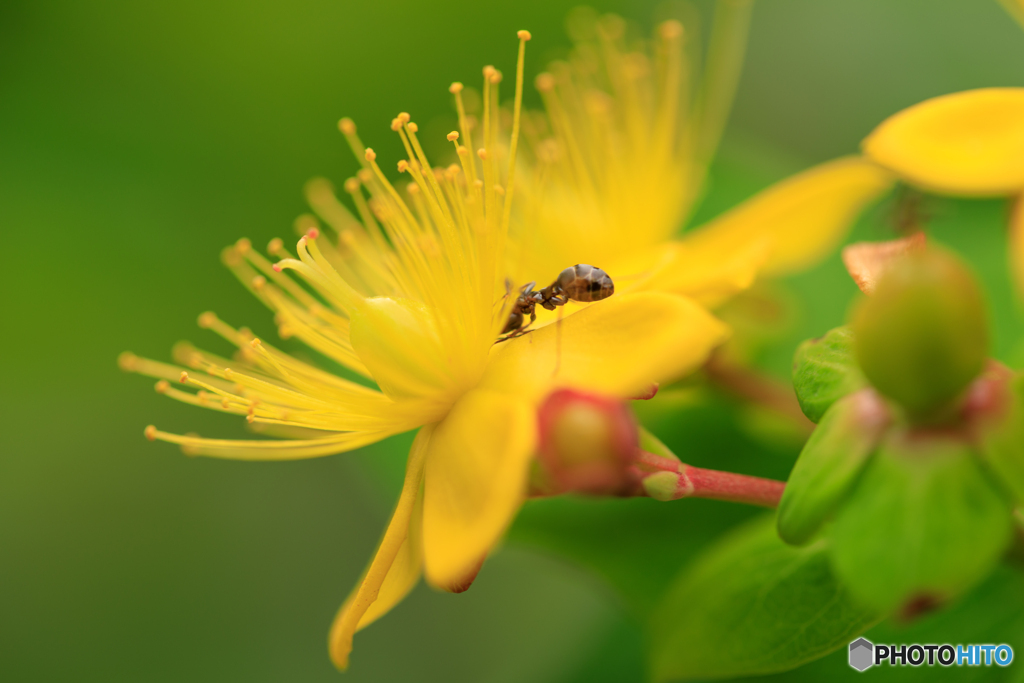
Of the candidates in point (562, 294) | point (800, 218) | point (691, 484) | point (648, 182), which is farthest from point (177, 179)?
point (691, 484)

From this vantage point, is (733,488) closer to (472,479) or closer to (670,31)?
(472,479)

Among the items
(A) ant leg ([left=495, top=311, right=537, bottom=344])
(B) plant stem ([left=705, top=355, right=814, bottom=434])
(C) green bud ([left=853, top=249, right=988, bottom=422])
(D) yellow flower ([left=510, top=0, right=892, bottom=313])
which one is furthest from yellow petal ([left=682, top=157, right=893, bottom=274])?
(C) green bud ([left=853, top=249, right=988, bottom=422])

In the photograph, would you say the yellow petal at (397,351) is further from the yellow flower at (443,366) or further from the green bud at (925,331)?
the green bud at (925,331)

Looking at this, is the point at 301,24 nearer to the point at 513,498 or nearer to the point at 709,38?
the point at 709,38

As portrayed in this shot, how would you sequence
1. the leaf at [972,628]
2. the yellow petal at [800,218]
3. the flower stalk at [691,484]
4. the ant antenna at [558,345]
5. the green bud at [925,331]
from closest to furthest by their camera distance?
the green bud at [925,331] → the flower stalk at [691,484] → the ant antenna at [558,345] → the leaf at [972,628] → the yellow petal at [800,218]

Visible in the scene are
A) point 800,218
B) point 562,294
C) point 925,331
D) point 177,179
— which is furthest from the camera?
point 177,179

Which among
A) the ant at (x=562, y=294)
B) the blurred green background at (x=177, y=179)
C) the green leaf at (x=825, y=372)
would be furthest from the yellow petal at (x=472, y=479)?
the blurred green background at (x=177, y=179)
